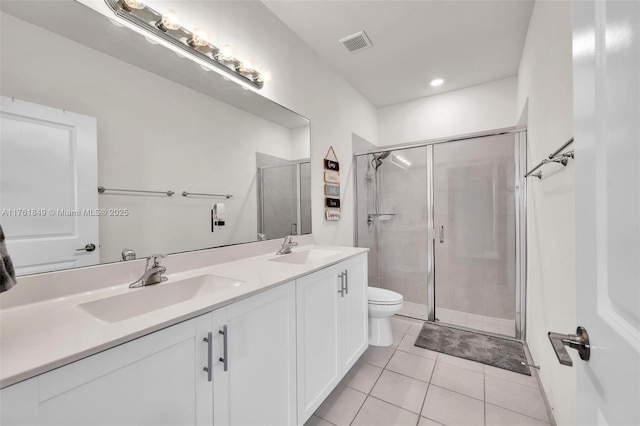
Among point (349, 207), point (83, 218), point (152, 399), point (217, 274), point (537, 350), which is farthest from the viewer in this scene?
point (349, 207)

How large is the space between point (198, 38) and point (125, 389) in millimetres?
1570

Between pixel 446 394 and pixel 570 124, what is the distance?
1668 mm

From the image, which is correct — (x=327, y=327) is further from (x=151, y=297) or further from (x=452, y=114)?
(x=452, y=114)

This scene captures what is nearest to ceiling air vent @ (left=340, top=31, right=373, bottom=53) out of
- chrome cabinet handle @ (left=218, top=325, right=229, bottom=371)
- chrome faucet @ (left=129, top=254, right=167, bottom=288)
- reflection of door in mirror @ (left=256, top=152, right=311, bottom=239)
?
reflection of door in mirror @ (left=256, top=152, right=311, bottom=239)

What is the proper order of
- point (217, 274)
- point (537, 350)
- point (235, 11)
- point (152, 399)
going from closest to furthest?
point (152, 399), point (217, 274), point (235, 11), point (537, 350)

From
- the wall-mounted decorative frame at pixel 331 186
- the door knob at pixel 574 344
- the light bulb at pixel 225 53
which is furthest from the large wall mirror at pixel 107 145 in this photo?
the door knob at pixel 574 344

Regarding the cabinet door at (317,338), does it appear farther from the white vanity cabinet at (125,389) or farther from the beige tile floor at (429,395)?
the white vanity cabinet at (125,389)

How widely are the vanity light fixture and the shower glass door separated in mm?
2078

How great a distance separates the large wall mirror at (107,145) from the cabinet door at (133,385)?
58cm

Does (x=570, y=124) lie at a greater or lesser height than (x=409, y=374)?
greater

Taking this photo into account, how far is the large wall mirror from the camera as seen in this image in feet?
2.97

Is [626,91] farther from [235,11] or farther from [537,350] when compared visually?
[537,350]

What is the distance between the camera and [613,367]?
42cm

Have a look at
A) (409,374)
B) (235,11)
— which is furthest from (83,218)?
(409,374)
